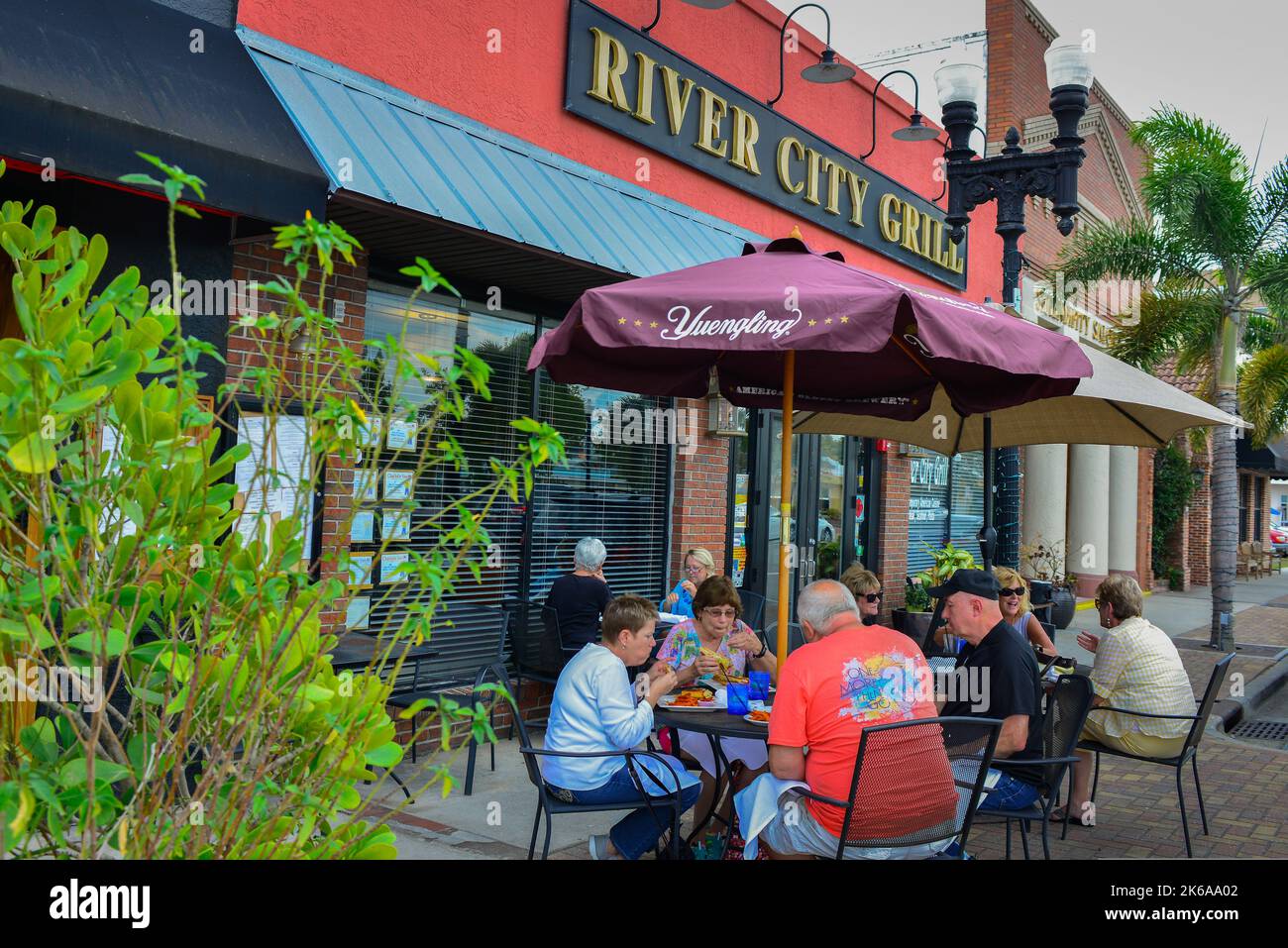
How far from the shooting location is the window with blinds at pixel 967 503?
14.5 metres

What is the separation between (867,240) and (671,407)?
3668mm

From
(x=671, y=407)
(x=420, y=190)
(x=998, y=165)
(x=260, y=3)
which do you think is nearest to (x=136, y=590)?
(x=420, y=190)

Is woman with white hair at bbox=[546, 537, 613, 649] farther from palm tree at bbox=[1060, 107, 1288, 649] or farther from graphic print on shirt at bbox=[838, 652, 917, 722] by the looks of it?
palm tree at bbox=[1060, 107, 1288, 649]

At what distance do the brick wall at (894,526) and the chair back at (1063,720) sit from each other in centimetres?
719

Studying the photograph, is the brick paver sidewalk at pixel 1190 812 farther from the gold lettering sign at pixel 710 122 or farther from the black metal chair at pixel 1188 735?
the gold lettering sign at pixel 710 122

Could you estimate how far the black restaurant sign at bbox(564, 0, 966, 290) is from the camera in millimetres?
7844

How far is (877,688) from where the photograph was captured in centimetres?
370

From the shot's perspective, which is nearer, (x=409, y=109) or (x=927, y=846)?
(x=927, y=846)

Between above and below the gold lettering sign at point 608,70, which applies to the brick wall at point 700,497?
below

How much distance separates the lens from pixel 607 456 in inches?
328

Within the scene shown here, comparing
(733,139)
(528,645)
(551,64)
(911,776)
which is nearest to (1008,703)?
(911,776)

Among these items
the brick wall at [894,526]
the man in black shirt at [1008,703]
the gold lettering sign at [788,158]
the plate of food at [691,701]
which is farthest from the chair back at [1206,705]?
the brick wall at [894,526]

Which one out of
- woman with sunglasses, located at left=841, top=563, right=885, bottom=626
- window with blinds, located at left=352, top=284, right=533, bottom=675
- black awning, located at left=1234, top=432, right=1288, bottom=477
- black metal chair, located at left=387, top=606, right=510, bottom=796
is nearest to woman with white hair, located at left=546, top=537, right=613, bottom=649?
black metal chair, located at left=387, top=606, right=510, bottom=796
